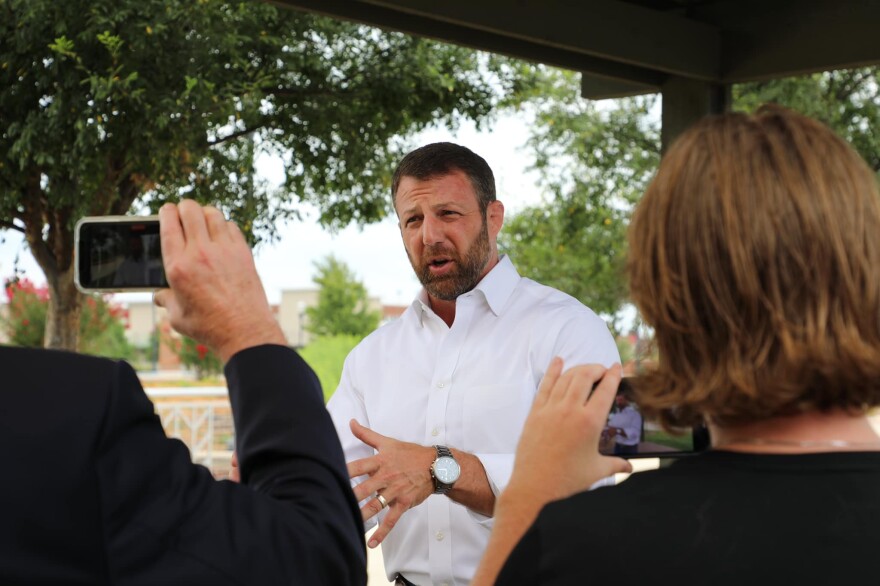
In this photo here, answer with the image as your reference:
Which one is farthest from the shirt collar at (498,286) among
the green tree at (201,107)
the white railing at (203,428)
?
the white railing at (203,428)

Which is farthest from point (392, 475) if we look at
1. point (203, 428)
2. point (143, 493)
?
point (203, 428)

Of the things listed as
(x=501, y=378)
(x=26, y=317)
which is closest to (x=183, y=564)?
(x=501, y=378)

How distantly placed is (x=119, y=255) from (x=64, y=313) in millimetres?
8709

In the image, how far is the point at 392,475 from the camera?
97.4 inches

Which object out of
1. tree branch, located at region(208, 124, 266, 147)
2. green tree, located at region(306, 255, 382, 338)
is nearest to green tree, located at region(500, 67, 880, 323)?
tree branch, located at region(208, 124, 266, 147)

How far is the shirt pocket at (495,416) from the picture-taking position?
280 centimetres

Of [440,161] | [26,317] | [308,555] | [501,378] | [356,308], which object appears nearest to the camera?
[308,555]

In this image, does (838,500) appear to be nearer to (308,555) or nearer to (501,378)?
(308,555)

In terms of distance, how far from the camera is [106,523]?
1095 millimetres

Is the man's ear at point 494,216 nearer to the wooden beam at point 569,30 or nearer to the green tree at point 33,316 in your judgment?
the wooden beam at point 569,30

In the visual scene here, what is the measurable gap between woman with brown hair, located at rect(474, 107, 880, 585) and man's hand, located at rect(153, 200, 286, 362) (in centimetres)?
36

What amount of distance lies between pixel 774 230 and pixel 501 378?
174cm

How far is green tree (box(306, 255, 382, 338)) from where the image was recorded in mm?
33188

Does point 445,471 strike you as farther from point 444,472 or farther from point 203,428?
point 203,428
